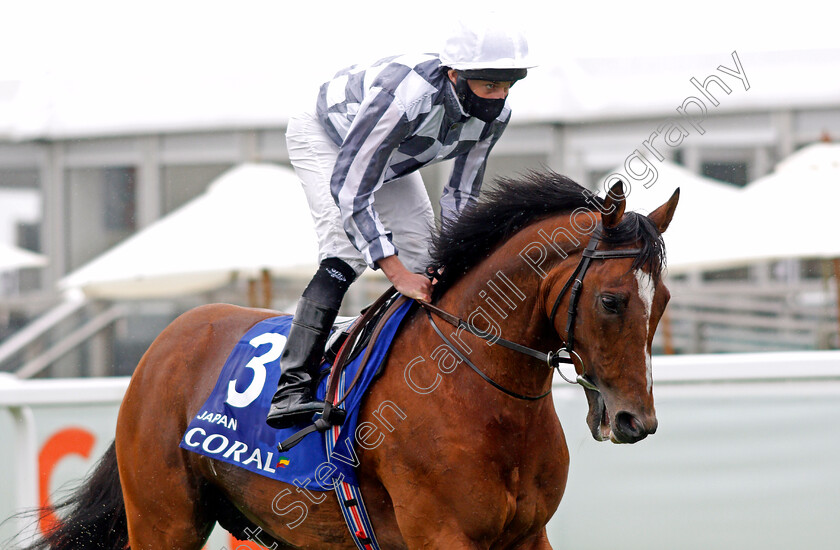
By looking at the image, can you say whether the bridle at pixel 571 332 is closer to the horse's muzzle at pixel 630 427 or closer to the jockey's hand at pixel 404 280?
the horse's muzzle at pixel 630 427

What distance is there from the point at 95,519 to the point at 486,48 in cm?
233

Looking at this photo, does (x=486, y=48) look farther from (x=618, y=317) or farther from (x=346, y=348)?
(x=346, y=348)

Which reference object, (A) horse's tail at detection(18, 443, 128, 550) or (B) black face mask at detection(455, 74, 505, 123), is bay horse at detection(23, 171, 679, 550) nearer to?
(B) black face mask at detection(455, 74, 505, 123)

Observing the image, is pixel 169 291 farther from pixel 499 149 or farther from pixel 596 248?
pixel 596 248

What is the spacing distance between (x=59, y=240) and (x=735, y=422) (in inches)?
360

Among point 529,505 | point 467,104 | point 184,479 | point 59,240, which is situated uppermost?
point 467,104

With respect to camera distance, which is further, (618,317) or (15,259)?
(15,259)

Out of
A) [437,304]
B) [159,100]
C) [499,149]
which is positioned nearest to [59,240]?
[159,100]

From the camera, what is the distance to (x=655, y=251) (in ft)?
7.44

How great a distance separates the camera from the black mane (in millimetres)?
2564

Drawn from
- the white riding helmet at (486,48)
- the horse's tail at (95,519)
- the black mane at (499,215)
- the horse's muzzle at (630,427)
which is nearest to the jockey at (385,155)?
the white riding helmet at (486,48)

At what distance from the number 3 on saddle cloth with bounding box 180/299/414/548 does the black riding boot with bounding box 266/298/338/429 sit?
0.07m

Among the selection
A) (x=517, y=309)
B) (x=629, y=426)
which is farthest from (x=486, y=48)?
(x=629, y=426)

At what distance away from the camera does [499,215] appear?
2.63m
